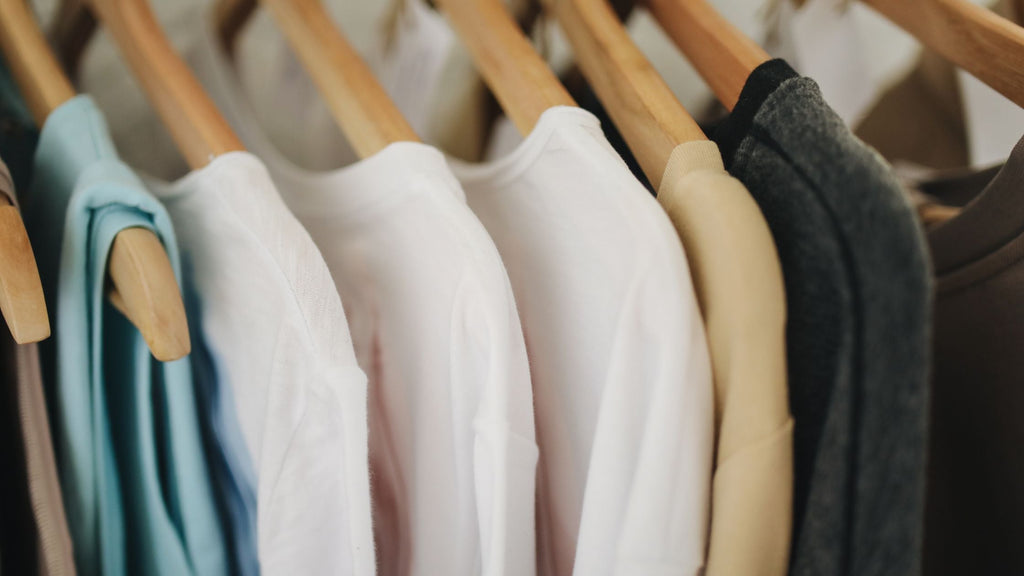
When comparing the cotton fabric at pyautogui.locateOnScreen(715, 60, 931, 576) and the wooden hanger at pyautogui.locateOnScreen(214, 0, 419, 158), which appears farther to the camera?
the wooden hanger at pyautogui.locateOnScreen(214, 0, 419, 158)

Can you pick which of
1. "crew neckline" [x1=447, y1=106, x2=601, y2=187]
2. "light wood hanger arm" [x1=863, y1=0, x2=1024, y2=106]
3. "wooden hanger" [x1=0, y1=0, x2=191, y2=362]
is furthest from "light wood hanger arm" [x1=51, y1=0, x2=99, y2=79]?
"light wood hanger arm" [x1=863, y1=0, x2=1024, y2=106]

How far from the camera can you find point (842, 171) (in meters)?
0.27

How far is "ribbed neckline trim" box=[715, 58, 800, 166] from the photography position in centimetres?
33

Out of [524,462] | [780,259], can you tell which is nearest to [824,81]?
[780,259]

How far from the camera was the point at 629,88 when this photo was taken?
1.22ft

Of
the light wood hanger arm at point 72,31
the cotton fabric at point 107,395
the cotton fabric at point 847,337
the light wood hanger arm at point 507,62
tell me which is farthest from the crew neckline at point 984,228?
the light wood hanger arm at point 72,31

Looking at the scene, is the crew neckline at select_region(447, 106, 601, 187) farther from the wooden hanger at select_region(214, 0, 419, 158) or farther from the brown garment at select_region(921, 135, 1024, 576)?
the brown garment at select_region(921, 135, 1024, 576)

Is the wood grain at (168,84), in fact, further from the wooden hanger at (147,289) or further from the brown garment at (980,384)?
the brown garment at (980,384)

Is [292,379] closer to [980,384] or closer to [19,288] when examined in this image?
[19,288]

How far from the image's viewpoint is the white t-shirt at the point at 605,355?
0.95 ft

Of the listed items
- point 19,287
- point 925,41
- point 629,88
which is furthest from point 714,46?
point 19,287

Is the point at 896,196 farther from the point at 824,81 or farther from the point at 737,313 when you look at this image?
the point at 824,81

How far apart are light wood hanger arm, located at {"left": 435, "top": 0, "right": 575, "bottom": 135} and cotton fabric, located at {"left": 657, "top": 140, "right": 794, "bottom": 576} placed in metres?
0.13

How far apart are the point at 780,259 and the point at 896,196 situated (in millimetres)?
68
